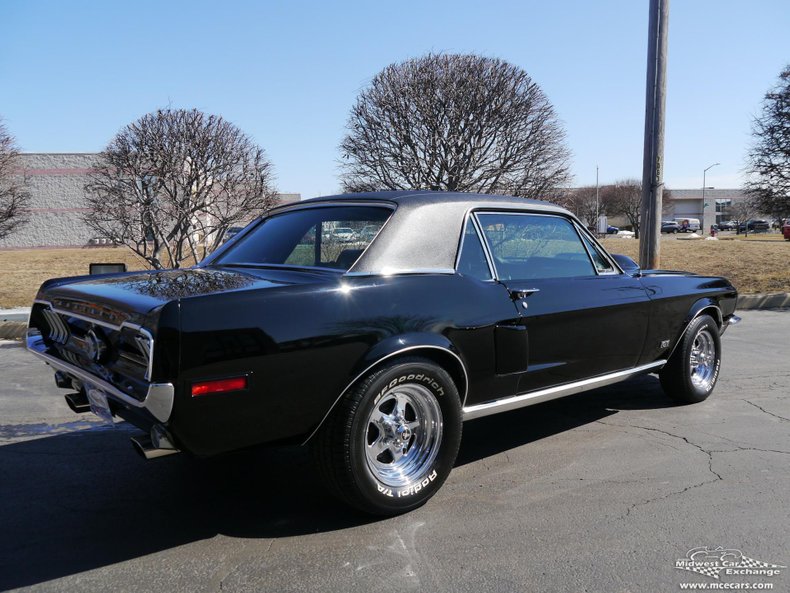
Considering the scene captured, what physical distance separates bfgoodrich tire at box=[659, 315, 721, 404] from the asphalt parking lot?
32cm

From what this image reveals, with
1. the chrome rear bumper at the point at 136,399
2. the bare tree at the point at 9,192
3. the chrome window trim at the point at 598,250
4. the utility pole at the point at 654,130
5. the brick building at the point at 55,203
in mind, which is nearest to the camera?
the chrome rear bumper at the point at 136,399

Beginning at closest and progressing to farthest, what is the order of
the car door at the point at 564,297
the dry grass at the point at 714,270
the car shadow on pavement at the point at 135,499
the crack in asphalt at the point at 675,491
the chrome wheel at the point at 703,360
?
the car shadow on pavement at the point at 135,499
the crack in asphalt at the point at 675,491
the car door at the point at 564,297
the chrome wheel at the point at 703,360
the dry grass at the point at 714,270

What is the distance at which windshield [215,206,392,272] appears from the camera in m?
3.41

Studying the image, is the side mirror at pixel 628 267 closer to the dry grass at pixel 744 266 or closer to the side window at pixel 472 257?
the side window at pixel 472 257

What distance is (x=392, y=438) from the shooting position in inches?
122

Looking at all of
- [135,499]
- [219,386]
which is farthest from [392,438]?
[135,499]

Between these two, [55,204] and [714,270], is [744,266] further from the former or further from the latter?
[55,204]

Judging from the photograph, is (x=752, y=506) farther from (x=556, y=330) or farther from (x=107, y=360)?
(x=107, y=360)

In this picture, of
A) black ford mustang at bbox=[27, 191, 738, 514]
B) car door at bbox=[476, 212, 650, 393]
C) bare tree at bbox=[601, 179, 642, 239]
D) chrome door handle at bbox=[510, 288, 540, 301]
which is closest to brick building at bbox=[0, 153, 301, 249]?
black ford mustang at bbox=[27, 191, 738, 514]

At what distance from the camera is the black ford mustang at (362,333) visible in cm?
254

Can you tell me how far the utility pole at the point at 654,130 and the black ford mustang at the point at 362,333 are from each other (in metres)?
Answer: 6.04

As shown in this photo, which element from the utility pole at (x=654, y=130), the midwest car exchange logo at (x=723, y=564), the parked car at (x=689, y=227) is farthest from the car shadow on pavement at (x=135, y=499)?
the parked car at (x=689, y=227)

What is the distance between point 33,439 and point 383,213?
3.03 meters

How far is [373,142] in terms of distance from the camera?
16141mm
